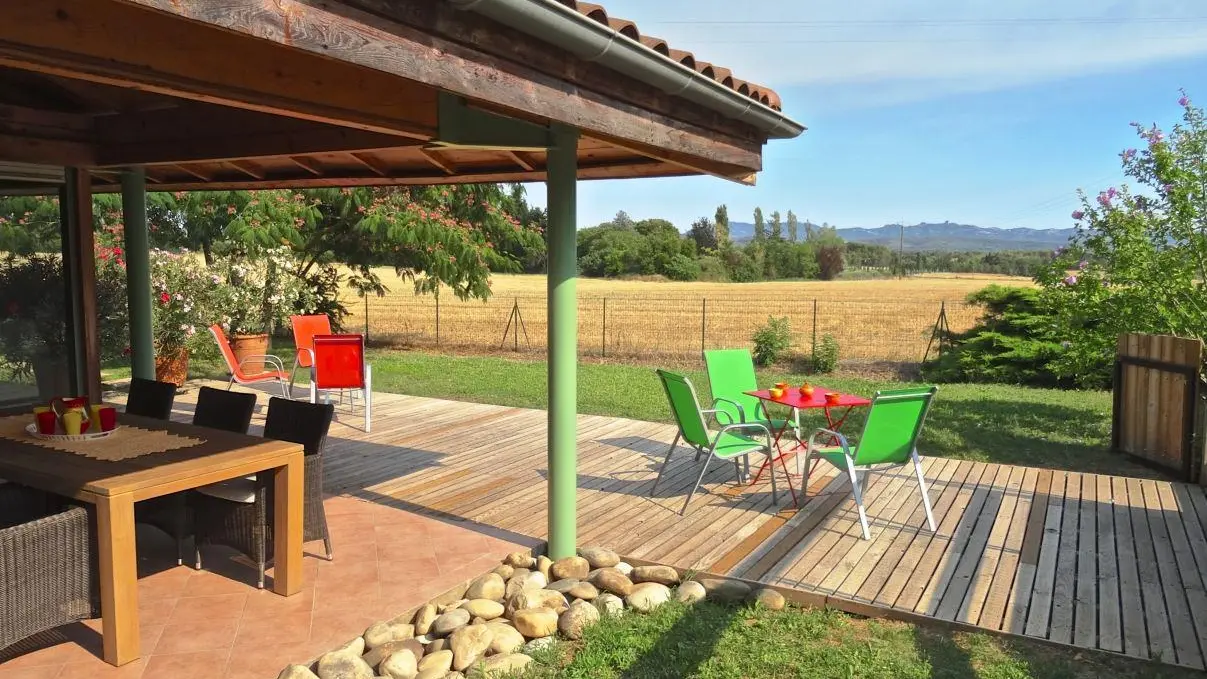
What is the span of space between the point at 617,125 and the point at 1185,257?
19.9 ft

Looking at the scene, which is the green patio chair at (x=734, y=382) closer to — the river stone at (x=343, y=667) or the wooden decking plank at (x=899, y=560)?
the wooden decking plank at (x=899, y=560)

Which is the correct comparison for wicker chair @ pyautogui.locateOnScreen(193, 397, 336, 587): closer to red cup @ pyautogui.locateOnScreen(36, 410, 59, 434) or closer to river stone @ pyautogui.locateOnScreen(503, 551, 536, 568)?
red cup @ pyautogui.locateOnScreen(36, 410, 59, 434)

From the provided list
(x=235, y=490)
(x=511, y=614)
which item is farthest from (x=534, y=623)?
(x=235, y=490)

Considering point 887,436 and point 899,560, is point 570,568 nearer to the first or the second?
point 899,560

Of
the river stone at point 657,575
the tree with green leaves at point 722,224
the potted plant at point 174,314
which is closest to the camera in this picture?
the river stone at point 657,575

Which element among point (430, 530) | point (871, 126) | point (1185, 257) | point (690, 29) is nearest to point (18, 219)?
point (430, 530)

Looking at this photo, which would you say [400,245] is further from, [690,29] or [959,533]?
[690,29]

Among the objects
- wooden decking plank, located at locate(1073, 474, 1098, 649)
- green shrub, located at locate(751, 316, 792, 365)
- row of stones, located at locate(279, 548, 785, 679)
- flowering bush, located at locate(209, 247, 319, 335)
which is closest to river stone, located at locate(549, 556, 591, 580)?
row of stones, located at locate(279, 548, 785, 679)

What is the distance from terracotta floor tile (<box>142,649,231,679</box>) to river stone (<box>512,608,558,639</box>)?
109 cm

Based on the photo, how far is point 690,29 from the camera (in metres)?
40.9

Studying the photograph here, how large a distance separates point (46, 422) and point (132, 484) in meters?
1.13

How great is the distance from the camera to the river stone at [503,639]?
9.88 ft

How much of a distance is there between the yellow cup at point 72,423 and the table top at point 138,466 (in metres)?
0.14

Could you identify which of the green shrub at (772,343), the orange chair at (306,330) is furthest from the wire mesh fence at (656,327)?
the orange chair at (306,330)
